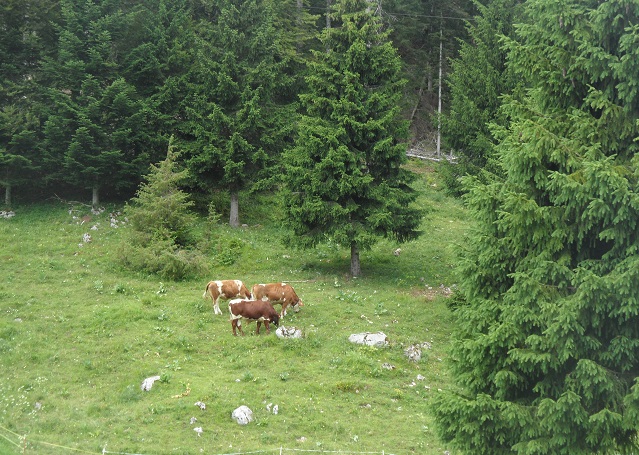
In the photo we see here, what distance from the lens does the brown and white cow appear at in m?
21.5

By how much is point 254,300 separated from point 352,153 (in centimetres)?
761

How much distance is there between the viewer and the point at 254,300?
20750 mm

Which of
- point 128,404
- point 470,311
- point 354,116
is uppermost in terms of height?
point 354,116

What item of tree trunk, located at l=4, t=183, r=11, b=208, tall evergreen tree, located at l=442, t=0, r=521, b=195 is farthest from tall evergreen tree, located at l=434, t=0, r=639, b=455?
tree trunk, located at l=4, t=183, r=11, b=208

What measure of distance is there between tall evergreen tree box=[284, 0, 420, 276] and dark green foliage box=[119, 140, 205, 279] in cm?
431

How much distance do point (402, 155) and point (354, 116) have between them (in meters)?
2.45

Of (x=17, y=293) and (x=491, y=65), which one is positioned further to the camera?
(x=491, y=65)

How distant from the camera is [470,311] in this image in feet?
36.8

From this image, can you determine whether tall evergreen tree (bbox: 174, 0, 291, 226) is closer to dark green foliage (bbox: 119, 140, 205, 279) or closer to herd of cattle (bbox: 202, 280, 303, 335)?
dark green foliage (bbox: 119, 140, 205, 279)

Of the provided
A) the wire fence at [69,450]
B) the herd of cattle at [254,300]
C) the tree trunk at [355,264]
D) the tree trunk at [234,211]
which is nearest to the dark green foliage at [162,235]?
the herd of cattle at [254,300]

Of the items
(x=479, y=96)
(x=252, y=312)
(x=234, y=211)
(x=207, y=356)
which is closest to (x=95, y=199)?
(x=234, y=211)

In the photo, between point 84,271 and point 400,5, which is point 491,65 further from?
point 400,5

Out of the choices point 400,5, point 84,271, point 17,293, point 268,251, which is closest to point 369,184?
point 268,251

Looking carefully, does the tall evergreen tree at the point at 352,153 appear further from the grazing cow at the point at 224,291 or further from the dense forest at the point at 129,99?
the grazing cow at the point at 224,291
